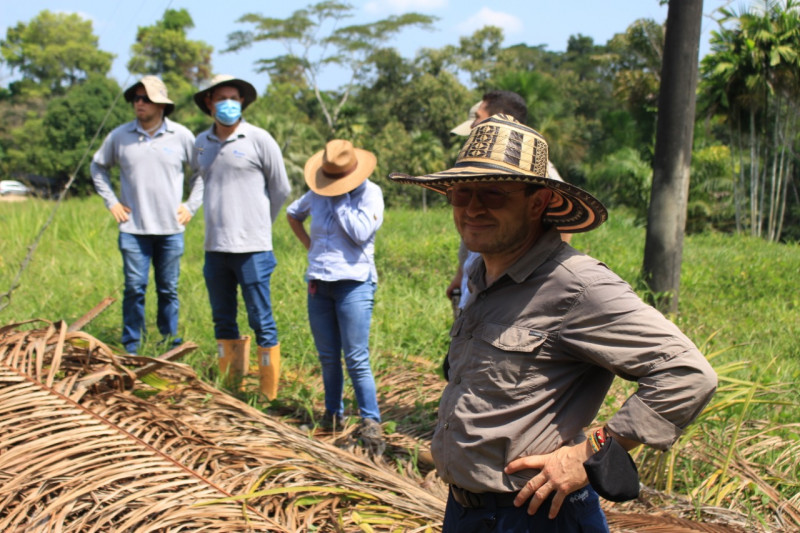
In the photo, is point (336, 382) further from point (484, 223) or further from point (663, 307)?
point (663, 307)

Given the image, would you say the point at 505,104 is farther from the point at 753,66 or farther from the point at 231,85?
the point at 753,66

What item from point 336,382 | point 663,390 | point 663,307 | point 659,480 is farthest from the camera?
point 663,307

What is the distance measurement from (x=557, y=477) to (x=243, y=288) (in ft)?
10.3

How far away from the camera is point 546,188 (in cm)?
186

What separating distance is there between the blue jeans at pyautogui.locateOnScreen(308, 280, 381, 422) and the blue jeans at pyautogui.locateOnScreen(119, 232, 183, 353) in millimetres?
1573

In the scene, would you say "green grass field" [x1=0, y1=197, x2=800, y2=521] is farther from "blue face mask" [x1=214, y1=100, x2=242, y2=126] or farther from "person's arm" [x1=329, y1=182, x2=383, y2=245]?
"blue face mask" [x1=214, y1=100, x2=242, y2=126]

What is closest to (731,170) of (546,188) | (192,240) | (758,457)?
(192,240)

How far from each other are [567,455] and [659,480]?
1981mm

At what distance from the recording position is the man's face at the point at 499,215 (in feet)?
5.96

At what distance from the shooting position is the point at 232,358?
4.74 meters

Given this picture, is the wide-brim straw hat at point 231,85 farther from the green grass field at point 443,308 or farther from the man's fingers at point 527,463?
the man's fingers at point 527,463

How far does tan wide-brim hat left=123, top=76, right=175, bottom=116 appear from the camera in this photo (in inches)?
197

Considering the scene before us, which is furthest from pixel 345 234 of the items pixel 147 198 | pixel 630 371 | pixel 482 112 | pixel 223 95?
pixel 630 371

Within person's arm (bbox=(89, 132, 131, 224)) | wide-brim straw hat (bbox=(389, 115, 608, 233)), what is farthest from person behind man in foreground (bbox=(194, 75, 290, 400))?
wide-brim straw hat (bbox=(389, 115, 608, 233))
